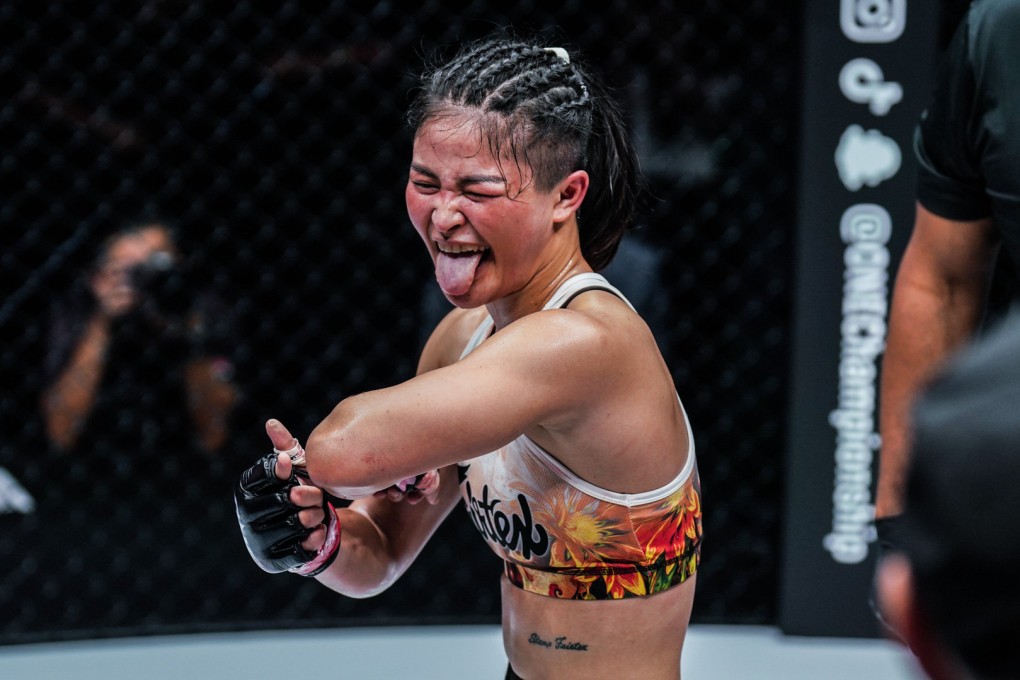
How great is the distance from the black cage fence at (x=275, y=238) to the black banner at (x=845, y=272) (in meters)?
0.40

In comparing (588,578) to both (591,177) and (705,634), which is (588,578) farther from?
(705,634)

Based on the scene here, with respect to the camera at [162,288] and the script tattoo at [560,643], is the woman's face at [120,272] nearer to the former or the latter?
the camera at [162,288]

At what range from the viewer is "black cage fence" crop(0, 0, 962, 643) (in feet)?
9.78

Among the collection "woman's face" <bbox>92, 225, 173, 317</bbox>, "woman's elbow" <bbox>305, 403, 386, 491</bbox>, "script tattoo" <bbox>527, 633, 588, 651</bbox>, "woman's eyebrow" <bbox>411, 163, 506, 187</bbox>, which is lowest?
"woman's face" <bbox>92, 225, 173, 317</bbox>

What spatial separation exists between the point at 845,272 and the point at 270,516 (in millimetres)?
1663

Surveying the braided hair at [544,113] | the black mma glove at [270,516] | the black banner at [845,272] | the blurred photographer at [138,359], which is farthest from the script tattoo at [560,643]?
the blurred photographer at [138,359]

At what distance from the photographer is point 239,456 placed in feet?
10.1

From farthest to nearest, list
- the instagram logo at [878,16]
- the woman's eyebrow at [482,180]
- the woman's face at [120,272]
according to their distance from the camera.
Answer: the woman's face at [120,272], the instagram logo at [878,16], the woman's eyebrow at [482,180]

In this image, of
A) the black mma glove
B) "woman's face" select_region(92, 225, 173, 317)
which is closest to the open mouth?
the black mma glove

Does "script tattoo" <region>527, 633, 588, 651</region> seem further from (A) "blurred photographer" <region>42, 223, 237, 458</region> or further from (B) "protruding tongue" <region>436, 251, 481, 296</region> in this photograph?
(A) "blurred photographer" <region>42, 223, 237, 458</region>

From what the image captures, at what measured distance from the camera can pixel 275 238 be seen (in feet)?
10.2

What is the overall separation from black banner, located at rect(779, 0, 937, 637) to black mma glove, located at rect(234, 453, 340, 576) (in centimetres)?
160

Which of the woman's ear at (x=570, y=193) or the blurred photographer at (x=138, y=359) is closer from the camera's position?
the woman's ear at (x=570, y=193)

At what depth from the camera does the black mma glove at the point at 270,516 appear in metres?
1.08
